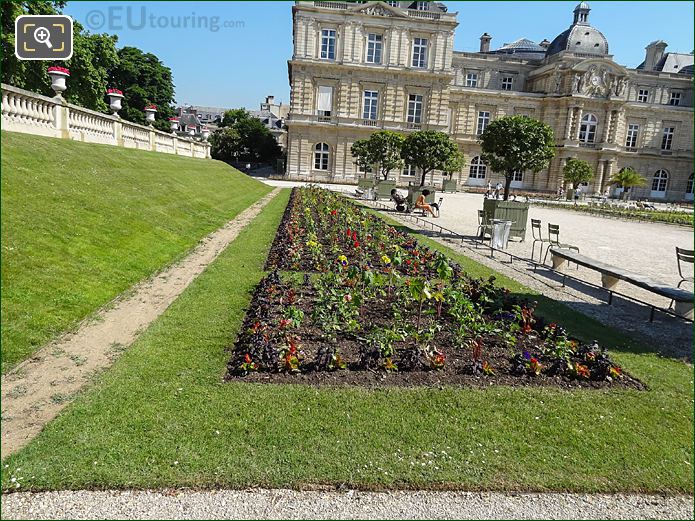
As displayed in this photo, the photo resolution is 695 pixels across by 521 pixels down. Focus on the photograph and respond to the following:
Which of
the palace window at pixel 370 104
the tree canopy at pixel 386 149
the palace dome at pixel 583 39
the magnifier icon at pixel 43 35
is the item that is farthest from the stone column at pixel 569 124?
the magnifier icon at pixel 43 35

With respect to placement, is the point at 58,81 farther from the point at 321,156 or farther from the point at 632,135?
the point at 632,135

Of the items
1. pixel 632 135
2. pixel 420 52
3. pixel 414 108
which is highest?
pixel 420 52

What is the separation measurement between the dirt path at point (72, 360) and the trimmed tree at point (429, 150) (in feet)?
63.5

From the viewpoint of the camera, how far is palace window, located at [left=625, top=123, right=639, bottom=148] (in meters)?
61.8

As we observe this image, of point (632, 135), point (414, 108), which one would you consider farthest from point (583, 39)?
point (414, 108)

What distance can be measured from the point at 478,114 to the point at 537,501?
59399 millimetres

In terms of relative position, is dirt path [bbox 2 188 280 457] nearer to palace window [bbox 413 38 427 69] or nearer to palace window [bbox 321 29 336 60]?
palace window [bbox 321 29 336 60]

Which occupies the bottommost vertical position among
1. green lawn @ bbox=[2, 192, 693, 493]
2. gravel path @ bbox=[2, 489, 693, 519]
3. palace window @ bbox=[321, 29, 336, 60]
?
gravel path @ bbox=[2, 489, 693, 519]

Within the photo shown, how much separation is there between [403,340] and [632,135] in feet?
222

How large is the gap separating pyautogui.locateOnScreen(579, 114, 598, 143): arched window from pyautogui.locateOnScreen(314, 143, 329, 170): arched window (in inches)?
1196

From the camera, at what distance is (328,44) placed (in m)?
49.5

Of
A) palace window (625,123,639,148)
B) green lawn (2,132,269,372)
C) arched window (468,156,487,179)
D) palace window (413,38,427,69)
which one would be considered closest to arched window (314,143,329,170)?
palace window (413,38,427,69)

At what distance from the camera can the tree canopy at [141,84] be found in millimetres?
52094

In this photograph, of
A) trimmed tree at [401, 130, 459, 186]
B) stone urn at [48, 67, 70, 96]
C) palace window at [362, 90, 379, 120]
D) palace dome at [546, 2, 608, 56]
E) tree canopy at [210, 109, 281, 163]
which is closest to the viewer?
stone urn at [48, 67, 70, 96]
